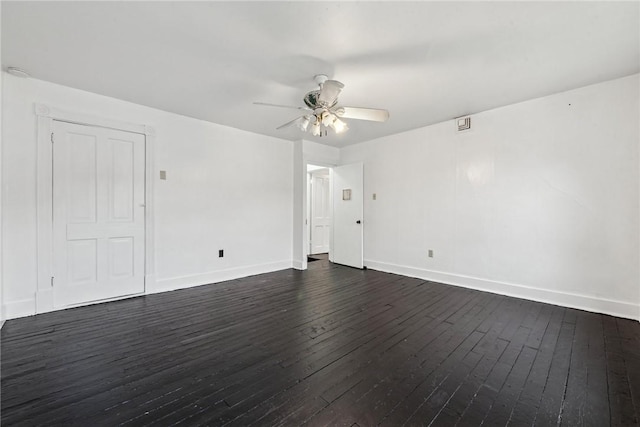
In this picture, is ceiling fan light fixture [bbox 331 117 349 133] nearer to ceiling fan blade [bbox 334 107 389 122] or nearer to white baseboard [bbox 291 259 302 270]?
ceiling fan blade [bbox 334 107 389 122]

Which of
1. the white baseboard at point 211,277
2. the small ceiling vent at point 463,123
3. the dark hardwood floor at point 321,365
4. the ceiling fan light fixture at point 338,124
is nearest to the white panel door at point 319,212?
the white baseboard at point 211,277

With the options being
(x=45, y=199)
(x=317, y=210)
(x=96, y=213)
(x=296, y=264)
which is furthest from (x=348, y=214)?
(x=45, y=199)

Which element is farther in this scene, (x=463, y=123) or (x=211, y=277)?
(x=211, y=277)

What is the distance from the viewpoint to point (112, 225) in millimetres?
3258

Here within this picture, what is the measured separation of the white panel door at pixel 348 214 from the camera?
519cm

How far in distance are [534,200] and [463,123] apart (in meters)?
1.39

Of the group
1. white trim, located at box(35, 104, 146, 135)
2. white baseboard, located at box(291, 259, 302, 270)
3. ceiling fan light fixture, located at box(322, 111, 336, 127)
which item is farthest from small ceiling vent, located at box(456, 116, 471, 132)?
white trim, located at box(35, 104, 146, 135)

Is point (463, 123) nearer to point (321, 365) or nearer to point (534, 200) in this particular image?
point (534, 200)

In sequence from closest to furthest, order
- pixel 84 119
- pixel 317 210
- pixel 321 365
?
pixel 321 365, pixel 84 119, pixel 317 210

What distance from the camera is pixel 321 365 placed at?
75.8 inches

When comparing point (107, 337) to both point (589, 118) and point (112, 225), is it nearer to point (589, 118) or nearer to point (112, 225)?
point (112, 225)

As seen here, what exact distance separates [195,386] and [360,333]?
138 centimetres

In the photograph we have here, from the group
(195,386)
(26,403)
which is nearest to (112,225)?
(26,403)

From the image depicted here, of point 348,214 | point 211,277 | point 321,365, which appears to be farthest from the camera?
point 348,214
